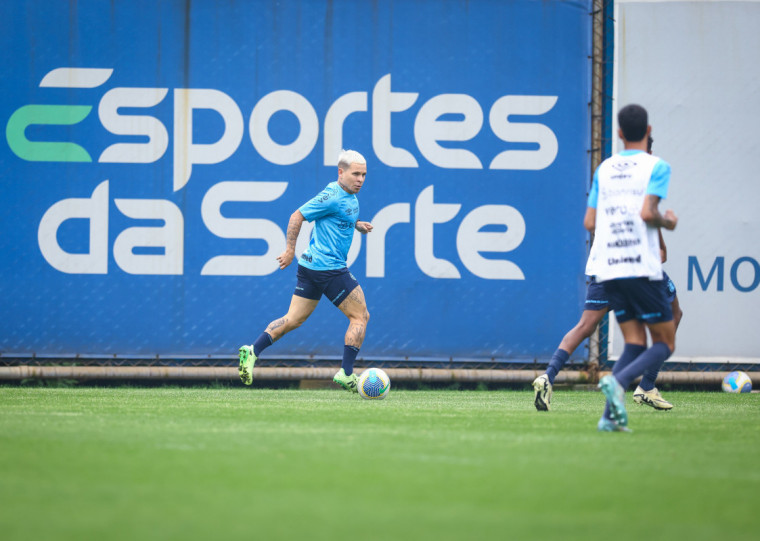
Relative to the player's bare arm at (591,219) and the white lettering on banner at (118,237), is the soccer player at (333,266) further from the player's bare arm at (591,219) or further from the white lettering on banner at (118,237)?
the player's bare arm at (591,219)

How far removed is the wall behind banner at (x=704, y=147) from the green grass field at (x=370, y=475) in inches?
178

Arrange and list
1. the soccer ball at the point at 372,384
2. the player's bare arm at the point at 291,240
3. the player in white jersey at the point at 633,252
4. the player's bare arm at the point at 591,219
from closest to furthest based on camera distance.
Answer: the player in white jersey at the point at 633,252
the player's bare arm at the point at 591,219
the soccer ball at the point at 372,384
the player's bare arm at the point at 291,240

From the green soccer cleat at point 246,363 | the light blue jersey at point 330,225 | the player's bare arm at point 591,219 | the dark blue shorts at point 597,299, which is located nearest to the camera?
the player's bare arm at point 591,219

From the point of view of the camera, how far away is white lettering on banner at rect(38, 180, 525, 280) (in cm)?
1117

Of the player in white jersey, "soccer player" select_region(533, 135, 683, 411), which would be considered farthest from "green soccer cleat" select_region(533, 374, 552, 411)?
the player in white jersey

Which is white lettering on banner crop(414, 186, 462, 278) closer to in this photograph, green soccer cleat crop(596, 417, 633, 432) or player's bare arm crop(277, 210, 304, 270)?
player's bare arm crop(277, 210, 304, 270)

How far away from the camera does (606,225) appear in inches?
240

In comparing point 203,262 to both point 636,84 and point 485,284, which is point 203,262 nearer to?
point 485,284

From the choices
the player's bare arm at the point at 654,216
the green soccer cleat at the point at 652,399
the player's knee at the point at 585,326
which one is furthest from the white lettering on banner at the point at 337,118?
the player's bare arm at the point at 654,216

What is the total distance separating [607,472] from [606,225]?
7.09 ft

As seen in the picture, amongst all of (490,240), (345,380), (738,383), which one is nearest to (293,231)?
(345,380)

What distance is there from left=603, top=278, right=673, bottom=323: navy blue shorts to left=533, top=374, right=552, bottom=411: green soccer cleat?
4.50 feet

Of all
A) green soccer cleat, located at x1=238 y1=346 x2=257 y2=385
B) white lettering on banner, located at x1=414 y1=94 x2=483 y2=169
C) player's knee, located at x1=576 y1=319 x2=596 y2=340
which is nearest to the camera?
player's knee, located at x1=576 y1=319 x2=596 y2=340

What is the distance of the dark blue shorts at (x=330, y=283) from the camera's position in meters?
9.37
